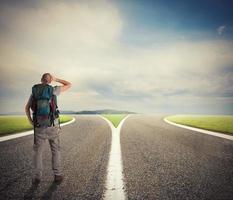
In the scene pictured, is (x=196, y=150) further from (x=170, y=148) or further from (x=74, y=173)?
(x=74, y=173)

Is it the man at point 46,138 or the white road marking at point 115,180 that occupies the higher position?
the man at point 46,138

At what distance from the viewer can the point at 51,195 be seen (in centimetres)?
362

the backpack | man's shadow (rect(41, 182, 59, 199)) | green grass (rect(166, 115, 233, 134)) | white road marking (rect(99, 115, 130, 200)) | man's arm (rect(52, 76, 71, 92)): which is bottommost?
man's shadow (rect(41, 182, 59, 199))

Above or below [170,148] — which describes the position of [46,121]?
above

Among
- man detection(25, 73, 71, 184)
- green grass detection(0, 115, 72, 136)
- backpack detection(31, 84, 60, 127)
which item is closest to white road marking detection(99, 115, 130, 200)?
man detection(25, 73, 71, 184)

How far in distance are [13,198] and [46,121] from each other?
1511 millimetres

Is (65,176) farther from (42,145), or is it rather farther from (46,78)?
(46,78)

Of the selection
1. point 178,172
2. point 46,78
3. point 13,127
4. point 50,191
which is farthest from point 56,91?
point 13,127

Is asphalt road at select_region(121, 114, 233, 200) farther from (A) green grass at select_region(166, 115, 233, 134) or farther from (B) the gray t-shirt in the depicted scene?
(A) green grass at select_region(166, 115, 233, 134)

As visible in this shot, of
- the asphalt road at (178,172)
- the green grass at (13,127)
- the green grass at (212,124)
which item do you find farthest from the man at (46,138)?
the green grass at (212,124)

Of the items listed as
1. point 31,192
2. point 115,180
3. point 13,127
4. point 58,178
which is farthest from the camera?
point 13,127

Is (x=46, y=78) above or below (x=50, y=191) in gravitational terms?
above

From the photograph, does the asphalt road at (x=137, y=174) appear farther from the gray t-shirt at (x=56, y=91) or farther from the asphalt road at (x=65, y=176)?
the gray t-shirt at (x=56, y=91)

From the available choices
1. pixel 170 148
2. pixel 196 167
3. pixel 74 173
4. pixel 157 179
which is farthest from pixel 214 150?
pixel 74 173
